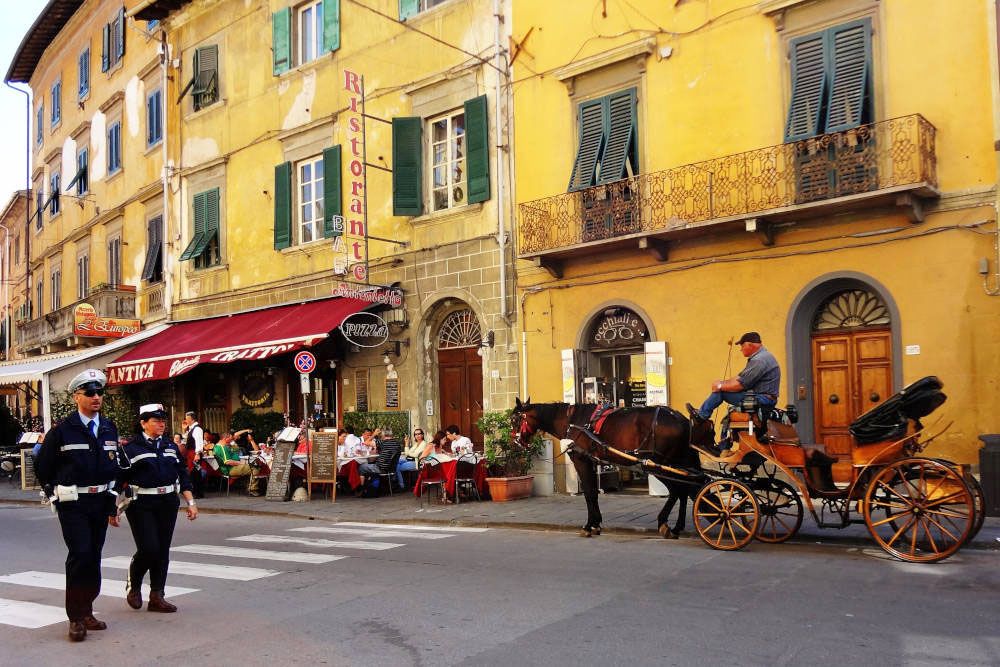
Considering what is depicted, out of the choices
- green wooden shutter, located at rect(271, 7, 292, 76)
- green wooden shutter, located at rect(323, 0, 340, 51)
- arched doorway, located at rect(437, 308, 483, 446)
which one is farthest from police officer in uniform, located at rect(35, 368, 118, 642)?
green wooden shutter, located at rect(271, 7, 292, 76)

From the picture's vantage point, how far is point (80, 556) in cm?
650

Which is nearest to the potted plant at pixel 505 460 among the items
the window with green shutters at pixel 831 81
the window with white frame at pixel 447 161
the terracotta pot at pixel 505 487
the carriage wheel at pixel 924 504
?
the terracotta pot at pixel 505 487

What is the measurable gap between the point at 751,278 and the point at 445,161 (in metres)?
6.92

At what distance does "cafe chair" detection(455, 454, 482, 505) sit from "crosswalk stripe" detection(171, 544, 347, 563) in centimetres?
457

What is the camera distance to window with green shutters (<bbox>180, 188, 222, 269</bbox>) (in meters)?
23.1

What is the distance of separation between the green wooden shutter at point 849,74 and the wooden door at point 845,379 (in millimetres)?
2860

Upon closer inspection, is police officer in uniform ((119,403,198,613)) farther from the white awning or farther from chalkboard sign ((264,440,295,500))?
the white awning

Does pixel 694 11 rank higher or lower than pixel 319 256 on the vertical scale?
higher


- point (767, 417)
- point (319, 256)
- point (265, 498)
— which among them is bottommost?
point (265, 498)

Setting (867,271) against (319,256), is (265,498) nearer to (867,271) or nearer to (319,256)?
(319,256)

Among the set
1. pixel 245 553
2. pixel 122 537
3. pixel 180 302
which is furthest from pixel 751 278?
pixel 180 302

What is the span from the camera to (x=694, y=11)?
14.4 meters

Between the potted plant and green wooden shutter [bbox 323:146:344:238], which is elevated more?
green wooden shutter [bbox 323:146:344:238]

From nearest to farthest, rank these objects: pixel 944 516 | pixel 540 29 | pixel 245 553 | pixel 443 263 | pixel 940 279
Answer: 1. pixel 944 516
2. pixel 245 553
3. pixel 940 279
4. pixel 540 29
5. pixel 443 263
